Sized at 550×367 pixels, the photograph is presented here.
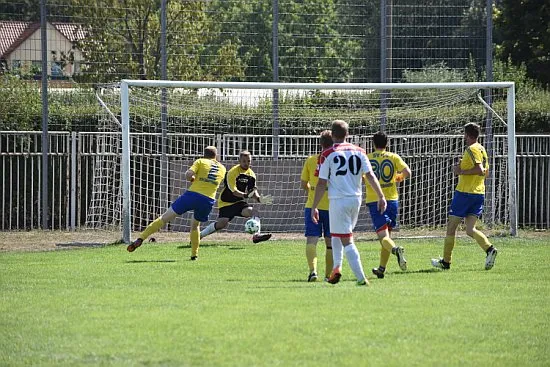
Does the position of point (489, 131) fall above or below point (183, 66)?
below

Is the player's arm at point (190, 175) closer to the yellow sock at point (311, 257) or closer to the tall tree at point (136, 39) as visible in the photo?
the yellow sock at point (311, 257)

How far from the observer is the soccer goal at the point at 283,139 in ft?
73.6

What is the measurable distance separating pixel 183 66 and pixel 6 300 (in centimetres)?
1207

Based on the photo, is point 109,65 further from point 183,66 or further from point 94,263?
point 94,263

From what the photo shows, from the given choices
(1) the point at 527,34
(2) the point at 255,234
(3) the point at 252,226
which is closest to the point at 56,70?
(3) the point at 252,226

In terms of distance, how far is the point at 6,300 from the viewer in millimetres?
11742

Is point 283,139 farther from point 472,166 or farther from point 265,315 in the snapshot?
Result: point 265,315

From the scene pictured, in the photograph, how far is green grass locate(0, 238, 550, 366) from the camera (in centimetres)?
848

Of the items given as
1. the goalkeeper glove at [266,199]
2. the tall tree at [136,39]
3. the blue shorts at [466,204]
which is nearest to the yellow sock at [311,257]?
the blue shorts at [466,204]

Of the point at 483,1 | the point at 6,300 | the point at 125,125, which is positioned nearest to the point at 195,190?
the point at 125,125

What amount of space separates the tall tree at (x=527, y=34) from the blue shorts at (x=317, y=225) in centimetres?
1748

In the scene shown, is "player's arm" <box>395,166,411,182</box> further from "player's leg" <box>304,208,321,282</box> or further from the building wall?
the building wall

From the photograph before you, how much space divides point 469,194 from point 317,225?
9.08 feet

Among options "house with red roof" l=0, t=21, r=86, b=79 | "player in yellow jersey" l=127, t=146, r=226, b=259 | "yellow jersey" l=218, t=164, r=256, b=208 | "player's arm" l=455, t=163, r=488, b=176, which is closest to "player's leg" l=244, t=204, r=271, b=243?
"yellow jersey" l=218, t=164, r=256, b=208
